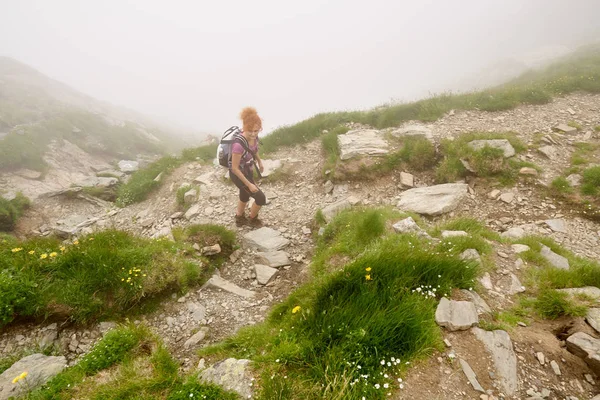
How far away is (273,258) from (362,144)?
595cm

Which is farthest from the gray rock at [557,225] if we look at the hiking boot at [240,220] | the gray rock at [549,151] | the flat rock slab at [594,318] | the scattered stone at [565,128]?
the hiking boot at [240,220]

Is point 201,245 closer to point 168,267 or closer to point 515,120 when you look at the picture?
point 168,267

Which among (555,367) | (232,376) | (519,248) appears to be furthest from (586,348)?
(232,376)

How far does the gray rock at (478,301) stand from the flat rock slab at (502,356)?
0.39m

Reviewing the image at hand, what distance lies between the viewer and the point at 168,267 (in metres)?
6.05

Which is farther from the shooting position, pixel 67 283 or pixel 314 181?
pixel 314 181

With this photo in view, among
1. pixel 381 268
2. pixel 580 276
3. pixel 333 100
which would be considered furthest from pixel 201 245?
pixel 333 100

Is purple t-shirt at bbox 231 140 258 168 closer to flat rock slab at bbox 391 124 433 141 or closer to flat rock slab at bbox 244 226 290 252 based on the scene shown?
A: flat rock slab at bbox 244 226 290 252

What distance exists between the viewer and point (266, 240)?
812cm

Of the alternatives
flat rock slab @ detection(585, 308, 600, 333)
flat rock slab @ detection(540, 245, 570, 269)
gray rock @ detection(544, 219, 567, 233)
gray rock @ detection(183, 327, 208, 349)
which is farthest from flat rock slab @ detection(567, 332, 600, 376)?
gray rock @ detection(183, 327, 208, 349)

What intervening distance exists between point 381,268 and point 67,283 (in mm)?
5500

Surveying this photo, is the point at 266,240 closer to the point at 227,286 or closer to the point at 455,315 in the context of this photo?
the point at 227,286

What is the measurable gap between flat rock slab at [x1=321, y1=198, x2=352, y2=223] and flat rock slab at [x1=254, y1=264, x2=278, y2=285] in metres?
2.37

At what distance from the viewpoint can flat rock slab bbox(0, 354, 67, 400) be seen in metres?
3.61
